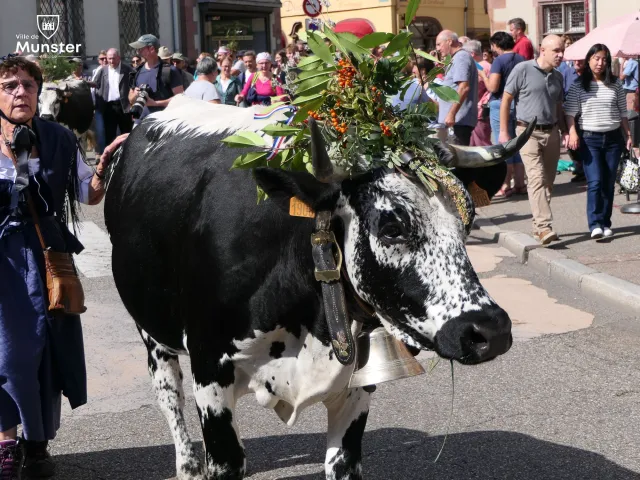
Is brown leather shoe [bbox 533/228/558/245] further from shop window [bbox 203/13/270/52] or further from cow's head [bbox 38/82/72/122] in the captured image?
shop window [bbox 203/13/270/52]

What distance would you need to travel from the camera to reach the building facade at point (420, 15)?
36.5 metres

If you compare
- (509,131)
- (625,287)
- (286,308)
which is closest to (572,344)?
(625,287)

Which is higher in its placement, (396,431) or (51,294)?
(51,294)

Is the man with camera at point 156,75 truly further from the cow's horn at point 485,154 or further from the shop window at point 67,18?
the shop window at point 67,18

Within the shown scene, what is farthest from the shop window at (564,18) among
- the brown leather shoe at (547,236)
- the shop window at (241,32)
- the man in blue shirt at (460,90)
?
the brown leather shoe at (547,236)

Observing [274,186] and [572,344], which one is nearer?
[274,186]

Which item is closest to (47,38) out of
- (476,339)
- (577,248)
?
(577,248)

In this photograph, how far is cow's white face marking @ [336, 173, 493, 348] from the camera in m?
3.28

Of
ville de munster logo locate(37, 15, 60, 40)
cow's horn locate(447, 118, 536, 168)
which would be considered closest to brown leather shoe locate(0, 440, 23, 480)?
cow's horn locate(447, 118, 536, 168)

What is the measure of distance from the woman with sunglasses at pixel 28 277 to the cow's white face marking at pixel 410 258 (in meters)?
1.66

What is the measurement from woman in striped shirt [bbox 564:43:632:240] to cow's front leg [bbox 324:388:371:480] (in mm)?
6586

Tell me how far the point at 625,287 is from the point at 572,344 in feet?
4.28

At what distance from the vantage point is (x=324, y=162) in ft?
10.9

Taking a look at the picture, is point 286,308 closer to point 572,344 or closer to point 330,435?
point 330,435
